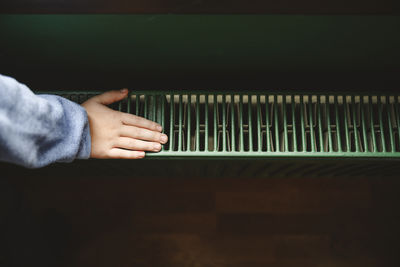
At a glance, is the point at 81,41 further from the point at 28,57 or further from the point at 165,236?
the point at 165,236

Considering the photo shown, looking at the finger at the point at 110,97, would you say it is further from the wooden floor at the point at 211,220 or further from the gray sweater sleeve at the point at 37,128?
the wooden floor at the point at 211,220

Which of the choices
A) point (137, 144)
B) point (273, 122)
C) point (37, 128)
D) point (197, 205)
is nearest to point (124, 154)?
point (137, 144)

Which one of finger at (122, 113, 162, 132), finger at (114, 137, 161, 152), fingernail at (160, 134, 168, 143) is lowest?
finger at (114, 137, 161, 152)

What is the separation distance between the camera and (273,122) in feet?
2.11

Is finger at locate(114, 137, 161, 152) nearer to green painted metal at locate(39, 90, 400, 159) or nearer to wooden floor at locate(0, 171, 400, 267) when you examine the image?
green painted metal at locate(39, 90, 400, 159)

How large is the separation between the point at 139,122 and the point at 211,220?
1.84 feet

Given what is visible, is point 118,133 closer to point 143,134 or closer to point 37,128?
point 143,134

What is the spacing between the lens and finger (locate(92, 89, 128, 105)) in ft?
2.04

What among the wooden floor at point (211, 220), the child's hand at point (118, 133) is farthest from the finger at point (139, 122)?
the wooden floor at point (211, 220)

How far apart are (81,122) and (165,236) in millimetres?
624

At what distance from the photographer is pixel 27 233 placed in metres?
1.00

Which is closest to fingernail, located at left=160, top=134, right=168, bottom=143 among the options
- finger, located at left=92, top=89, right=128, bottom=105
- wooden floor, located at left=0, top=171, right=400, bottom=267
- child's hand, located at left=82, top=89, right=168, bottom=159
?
child's hand, located at left=82, top=89, right=168, bottom=159

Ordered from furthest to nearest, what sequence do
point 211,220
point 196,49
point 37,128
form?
point 211,220 < point 196,49 < point 37,128

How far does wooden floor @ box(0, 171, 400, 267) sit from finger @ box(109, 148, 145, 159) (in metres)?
0.45
